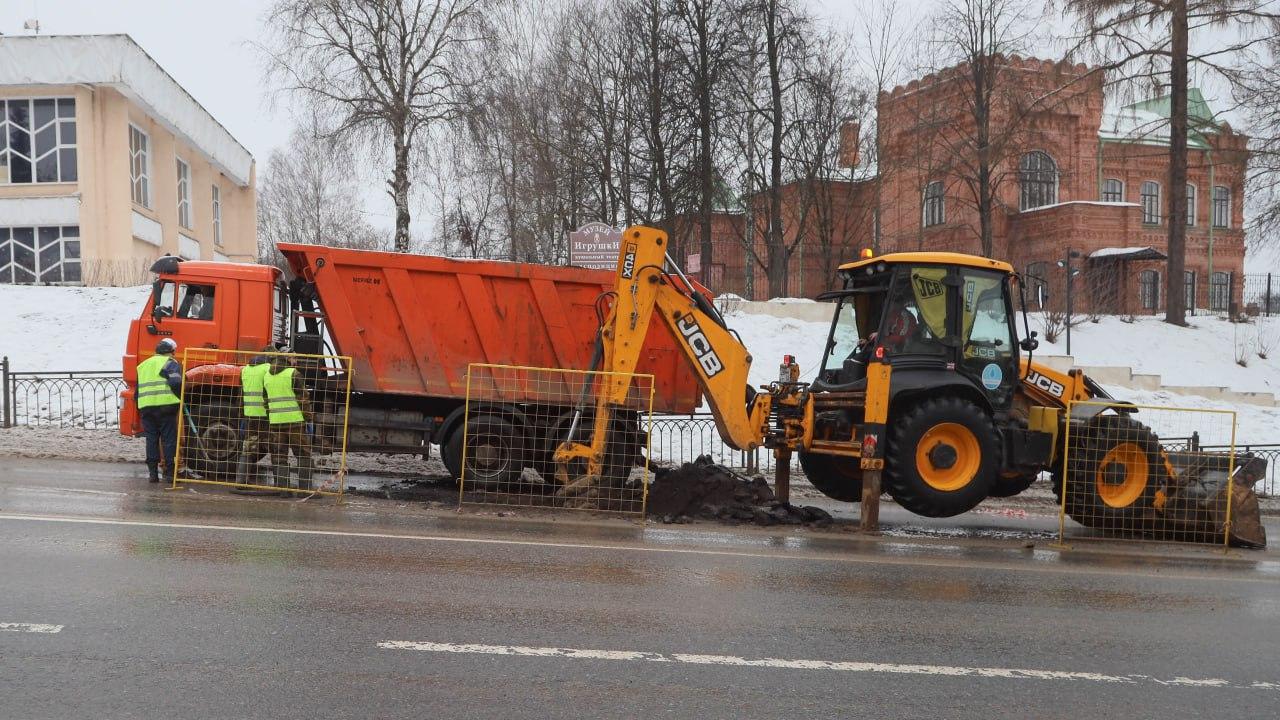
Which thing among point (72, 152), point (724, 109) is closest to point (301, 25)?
point (72, 152)

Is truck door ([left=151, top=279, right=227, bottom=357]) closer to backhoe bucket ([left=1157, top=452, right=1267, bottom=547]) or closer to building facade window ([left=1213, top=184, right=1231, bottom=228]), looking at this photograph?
backhoe bucket ([left=1157, top=452, right=1267, bottom=547])

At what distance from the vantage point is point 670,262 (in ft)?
35.2

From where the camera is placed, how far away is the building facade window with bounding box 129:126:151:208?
108 feet

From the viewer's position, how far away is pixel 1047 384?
36.0 feet

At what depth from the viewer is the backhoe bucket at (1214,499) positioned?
10.4 metres

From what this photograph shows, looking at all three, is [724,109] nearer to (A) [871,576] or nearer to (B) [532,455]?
(B) [532,455]

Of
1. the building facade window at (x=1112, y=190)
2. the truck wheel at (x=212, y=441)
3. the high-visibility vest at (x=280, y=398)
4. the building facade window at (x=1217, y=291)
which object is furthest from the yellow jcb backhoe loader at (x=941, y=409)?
the building facade window at (x=1112, y=190)

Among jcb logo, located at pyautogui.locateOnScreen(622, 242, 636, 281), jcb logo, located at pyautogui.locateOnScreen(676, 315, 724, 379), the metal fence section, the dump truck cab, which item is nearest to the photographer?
jcb logo, located at pyautogui.locateOnScreen(622, 242, 636, 281)

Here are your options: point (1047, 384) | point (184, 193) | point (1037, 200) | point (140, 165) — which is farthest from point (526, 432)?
Result: point (1037, 200)

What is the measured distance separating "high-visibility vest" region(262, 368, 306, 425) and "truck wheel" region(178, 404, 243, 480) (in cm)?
84

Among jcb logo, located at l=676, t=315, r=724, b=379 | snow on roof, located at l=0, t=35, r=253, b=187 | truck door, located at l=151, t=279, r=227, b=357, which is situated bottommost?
jcb logo, located at l=676, t=315, r=724, b=379

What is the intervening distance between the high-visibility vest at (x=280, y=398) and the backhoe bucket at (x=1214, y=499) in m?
9.24

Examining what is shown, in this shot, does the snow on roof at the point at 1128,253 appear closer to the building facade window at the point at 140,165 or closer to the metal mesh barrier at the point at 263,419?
the metal mesh barrier at the point at 263,419

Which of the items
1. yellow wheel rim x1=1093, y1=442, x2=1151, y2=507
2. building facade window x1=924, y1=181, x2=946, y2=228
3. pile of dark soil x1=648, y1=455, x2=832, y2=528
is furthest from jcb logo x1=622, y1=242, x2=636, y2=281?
building facade window x1=924, y1=181, x2=946, y2=228
